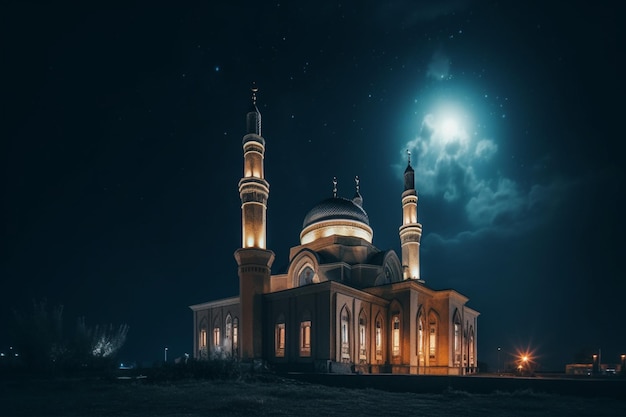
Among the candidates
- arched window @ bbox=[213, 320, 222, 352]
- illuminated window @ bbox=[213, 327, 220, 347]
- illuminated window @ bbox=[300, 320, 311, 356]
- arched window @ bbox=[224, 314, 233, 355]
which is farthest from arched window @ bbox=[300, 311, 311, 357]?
illuminated window @ bbox=[213, 327, 220, 347]

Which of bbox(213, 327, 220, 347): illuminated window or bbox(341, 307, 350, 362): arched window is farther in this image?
bbox(213, 327, 220, 347): illuminated window

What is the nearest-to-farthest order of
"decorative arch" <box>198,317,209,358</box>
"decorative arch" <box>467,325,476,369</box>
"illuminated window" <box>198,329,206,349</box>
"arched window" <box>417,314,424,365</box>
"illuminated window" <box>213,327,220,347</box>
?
"arched window" <box>417,314,424,365</box>, "decorative arch" <box>467,325,476,369</box>, "illuminated window" <box>213,327,220,347</box>, "decorative arch" <box>198,317,209,358</box>, "illuminated window" <box>198,329,206,349</box>

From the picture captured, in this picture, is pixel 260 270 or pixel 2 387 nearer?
pixel 2 387

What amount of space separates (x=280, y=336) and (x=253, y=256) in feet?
20.0

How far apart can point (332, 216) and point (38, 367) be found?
2528 cm

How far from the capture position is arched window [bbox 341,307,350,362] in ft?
92.9

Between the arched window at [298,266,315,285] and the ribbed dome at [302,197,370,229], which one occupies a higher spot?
the ribbed dome at [302,197,370,229]

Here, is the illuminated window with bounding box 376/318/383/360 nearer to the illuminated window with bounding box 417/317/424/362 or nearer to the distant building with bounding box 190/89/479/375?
the distant building with bounding box 190/89/479/375

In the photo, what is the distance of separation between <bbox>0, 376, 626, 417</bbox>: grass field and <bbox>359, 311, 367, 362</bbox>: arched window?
1399cm

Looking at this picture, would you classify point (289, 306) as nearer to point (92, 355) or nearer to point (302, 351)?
point (302, 351)

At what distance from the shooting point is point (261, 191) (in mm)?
32969

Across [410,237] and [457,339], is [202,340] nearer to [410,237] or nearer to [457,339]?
[410,237]

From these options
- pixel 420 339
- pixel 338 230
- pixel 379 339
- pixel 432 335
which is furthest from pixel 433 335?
pixel 338 230

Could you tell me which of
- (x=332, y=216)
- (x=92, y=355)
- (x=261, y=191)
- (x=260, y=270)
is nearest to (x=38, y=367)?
(x=92, y=355)
